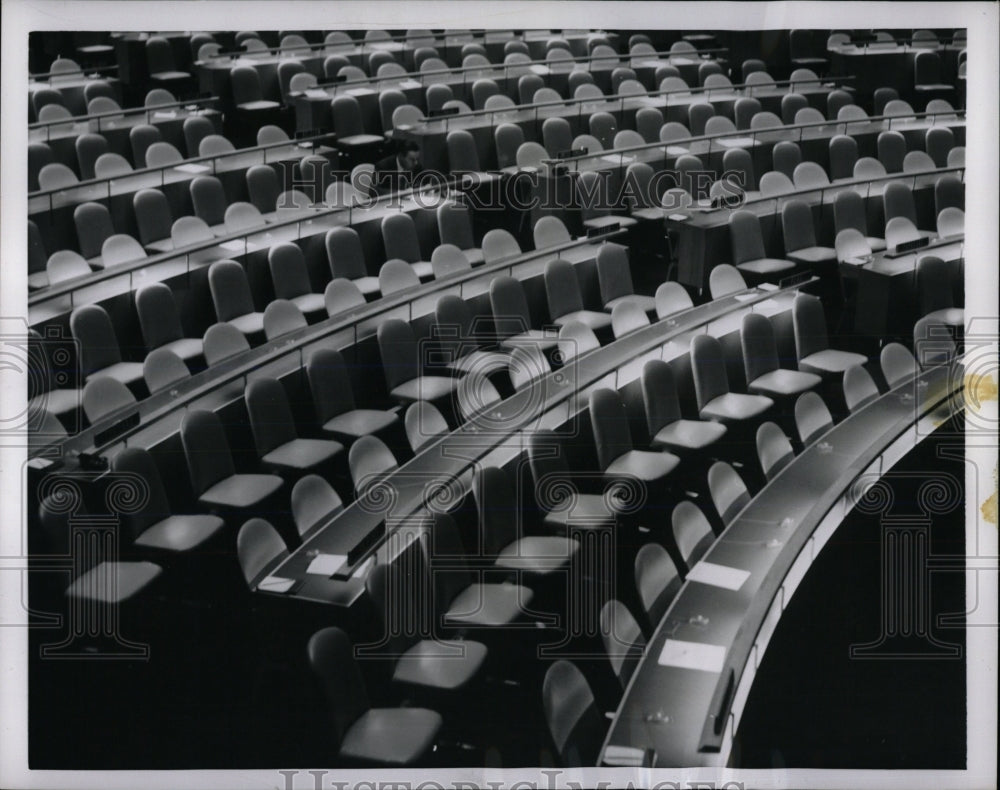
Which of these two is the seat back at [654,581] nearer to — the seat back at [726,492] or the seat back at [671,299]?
the seat back at [726,492]

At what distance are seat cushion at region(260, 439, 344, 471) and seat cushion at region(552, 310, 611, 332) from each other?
117cm

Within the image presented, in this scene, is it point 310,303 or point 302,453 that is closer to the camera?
point 302,453

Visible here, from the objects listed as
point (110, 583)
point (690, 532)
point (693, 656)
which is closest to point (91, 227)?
point (110, 583)

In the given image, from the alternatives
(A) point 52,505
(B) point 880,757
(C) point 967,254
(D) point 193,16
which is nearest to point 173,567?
(A) point 52,505

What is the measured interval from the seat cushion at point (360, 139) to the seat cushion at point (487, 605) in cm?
210

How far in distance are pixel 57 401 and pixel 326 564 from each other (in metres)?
1.23

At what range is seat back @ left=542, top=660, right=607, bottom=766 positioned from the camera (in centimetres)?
420

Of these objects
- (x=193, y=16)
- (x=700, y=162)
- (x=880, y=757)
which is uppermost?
(x=193, y=16)

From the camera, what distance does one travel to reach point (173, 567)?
4.61 meters

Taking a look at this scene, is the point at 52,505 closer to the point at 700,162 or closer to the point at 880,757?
the point at 700,162

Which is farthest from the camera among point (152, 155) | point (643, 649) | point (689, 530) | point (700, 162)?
point (152, 155)

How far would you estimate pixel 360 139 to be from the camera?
5523mm

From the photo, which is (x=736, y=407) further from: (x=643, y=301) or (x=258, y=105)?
(x=258, y=105)

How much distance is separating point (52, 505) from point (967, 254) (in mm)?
3776
